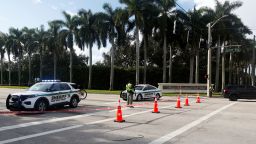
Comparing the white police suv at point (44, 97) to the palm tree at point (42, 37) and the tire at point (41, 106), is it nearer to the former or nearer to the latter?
the tire at point (41, 106)

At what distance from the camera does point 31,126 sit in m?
13.6

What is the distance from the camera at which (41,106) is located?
18.8 m

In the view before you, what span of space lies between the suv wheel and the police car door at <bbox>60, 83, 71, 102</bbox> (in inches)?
65.4

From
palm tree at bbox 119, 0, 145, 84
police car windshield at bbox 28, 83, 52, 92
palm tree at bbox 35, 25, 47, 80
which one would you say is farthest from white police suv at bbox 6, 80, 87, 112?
palm tree at bbox 35, 25, 47, 80

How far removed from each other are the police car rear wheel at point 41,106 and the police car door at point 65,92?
5.57ft

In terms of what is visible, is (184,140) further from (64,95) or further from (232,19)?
(232,19)

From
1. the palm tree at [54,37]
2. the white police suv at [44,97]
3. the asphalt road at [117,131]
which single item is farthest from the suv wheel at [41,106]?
the palm tree at [54,37]

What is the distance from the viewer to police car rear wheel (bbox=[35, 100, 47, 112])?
60.9 ft

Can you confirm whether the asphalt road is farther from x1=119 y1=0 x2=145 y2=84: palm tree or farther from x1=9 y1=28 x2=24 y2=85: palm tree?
x1=9 y1=28 x2=24 y2=85: palm tree

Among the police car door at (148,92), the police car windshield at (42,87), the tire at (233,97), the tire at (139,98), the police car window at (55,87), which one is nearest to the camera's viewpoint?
the police car windshield at (42,87)

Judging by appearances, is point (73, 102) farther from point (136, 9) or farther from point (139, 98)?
point (136, 9)

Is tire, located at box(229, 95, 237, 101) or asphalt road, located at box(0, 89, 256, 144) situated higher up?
tire, located at box(229, 95, 237, 101)

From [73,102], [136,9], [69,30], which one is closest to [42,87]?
[73,102]

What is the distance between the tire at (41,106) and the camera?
18566mm
